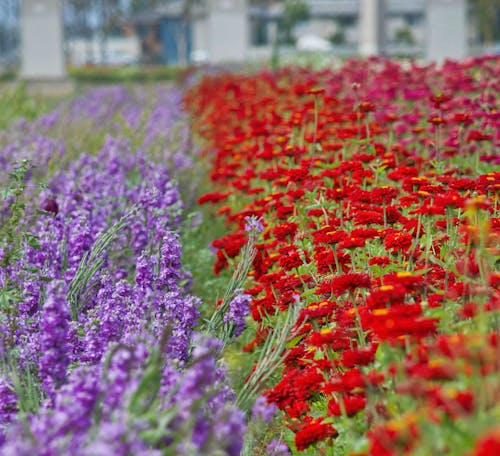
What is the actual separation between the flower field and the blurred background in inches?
522

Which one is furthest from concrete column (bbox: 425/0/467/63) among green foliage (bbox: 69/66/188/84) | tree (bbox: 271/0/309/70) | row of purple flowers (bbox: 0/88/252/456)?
tree (bbox: 271/0/309/70)

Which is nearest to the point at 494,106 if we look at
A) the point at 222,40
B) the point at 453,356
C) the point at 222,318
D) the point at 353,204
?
the point at 353,204

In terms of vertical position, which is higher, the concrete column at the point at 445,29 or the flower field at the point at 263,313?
the concrete column at the point at 445,29

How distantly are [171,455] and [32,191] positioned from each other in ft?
11.8

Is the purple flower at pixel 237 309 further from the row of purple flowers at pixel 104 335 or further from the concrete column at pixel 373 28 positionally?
the concrete column at pixel 373 28

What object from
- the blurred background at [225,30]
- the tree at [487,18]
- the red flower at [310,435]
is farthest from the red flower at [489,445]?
the tree at [487,18]

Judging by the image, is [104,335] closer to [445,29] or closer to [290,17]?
[445,29]

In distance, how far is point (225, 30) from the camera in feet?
87.0

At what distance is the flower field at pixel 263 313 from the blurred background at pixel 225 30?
13264 millimetres

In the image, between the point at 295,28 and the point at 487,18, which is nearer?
the point at 487,18

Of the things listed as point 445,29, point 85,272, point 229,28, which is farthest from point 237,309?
point 229,28

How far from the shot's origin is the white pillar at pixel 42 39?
25.3m

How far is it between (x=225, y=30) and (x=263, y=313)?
23327mm

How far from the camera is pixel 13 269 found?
383cm
